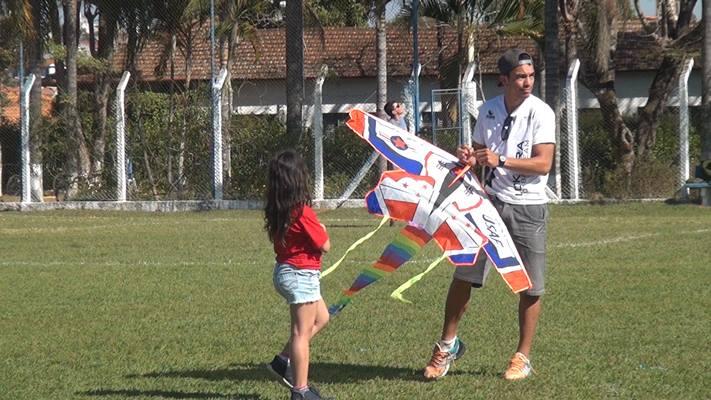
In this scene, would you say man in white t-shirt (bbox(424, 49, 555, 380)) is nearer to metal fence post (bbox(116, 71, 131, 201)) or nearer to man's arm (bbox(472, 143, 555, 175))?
man's arm (bbox(472, 143, 555, 175))

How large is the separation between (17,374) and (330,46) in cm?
3289

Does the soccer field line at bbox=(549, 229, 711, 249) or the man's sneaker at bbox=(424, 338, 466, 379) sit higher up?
the soccer field line at bbox=(549, 229, 711, 249)

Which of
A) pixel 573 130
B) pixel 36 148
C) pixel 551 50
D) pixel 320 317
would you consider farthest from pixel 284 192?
pixel 551 50

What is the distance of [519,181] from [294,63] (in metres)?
17.5

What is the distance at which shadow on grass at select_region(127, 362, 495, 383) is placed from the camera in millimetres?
7109

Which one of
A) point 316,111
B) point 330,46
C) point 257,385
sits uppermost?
point 330,46

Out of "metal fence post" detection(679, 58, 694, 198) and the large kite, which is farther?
"metal fence post" detection(679, 58, 694, 198)

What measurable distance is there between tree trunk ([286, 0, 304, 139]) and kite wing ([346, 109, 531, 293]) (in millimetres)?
16753

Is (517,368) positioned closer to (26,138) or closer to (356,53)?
(26,138)

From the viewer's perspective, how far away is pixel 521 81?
22.5 feet

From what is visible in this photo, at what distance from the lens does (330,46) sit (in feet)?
130

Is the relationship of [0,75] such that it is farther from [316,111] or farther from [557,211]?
[557,211]

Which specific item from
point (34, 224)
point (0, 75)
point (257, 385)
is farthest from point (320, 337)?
point (0, 75)

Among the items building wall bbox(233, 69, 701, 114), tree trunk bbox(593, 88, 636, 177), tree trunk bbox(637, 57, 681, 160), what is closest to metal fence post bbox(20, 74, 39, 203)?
tree trunk bbox(593, 88, 636, 177)
